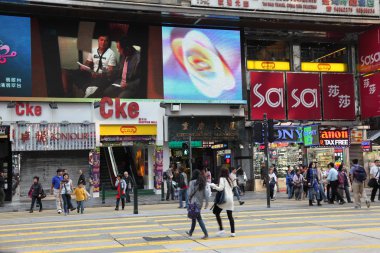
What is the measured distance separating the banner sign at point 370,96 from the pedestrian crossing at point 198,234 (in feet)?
56.2

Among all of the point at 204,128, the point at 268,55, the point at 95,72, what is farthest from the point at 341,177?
the point at 95,72

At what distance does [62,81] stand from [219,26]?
A: 1000 cm

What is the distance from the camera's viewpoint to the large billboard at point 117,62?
1056 inches

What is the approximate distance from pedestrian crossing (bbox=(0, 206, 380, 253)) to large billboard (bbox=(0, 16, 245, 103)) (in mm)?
12617

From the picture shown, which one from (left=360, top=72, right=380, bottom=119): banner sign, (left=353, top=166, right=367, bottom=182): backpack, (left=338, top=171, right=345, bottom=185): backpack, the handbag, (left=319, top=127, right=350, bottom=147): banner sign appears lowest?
the handbag

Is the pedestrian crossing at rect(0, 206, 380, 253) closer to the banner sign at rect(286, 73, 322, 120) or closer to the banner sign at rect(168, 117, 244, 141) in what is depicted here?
the banner sign at rect(168, 117, 244, 141)

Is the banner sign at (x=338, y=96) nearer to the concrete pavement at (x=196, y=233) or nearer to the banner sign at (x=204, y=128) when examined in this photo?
the banner sign at (x=204, y=128)

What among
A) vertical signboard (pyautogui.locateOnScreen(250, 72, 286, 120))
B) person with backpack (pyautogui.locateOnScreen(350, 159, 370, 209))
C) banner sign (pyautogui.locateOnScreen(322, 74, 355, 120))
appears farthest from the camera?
banner sign (pyautogui.locateOnScreen(322, 74, 355, 120))

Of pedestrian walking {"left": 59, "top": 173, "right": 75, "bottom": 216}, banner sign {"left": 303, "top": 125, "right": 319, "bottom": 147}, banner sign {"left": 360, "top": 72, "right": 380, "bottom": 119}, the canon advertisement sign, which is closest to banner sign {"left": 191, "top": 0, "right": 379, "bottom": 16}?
the canon advertisement sign

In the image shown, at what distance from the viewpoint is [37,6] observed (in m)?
25.9

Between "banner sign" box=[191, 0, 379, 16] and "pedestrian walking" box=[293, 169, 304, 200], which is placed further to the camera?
"banner sign" box=[191, 0, 379, 16]

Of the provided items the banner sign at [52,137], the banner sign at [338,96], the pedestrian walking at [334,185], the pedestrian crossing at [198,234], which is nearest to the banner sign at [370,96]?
the banner sign at [338,96]

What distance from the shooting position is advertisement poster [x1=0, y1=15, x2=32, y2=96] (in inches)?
1035

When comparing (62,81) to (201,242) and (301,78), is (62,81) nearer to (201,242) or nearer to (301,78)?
(301,78)
